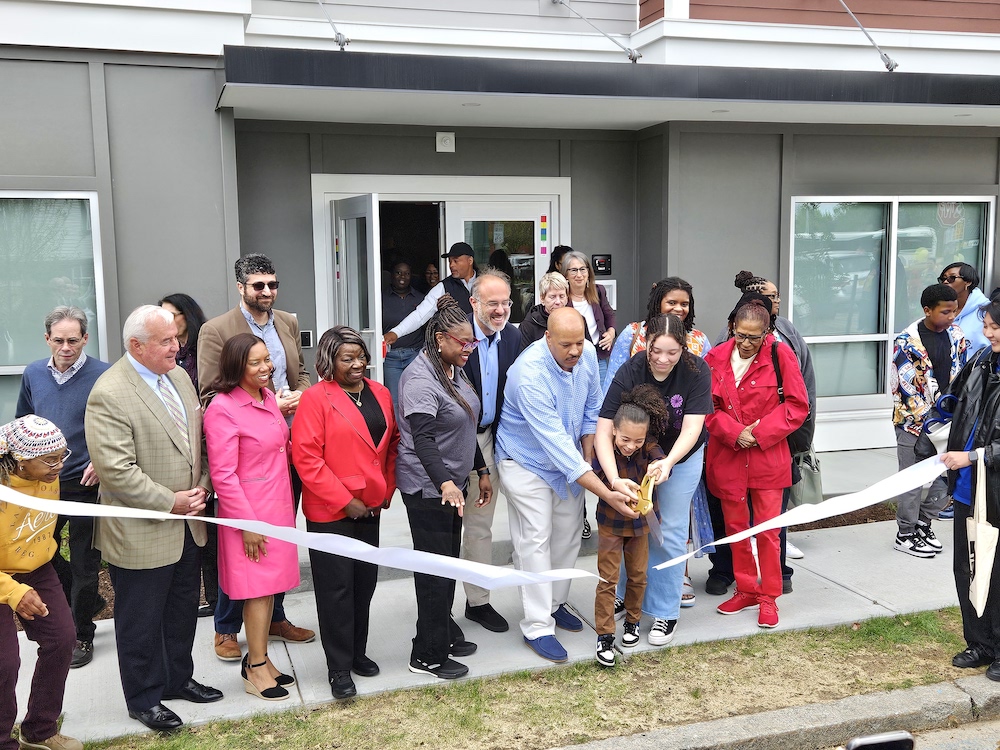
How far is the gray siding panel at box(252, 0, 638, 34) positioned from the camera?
312 inches

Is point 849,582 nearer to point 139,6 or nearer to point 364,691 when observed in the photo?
point 364,691

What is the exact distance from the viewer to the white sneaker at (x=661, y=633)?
482 cm

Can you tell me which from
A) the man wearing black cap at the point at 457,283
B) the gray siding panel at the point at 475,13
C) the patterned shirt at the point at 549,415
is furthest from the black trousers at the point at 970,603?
the gray siding panel at the point at 475,13

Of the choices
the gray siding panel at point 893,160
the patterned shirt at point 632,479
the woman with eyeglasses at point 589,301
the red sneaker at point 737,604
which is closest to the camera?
the patterned shirt at point 632,479

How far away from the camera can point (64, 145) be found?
6.63m

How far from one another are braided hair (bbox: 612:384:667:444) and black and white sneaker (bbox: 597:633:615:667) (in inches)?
41.0

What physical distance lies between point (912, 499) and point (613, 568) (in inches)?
112

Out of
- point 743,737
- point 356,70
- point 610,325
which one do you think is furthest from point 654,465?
point 356,70

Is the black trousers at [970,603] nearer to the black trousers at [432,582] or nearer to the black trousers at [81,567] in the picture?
the black trousers at [432,582]

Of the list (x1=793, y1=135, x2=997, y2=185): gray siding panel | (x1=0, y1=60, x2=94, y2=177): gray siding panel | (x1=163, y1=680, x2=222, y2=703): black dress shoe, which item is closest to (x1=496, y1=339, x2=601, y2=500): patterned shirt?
(x1=163, y1=680, x2=222, y2=703): black dress shoe

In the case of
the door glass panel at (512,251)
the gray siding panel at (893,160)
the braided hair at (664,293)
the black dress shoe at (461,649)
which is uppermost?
the gray siding panel at (893,160)

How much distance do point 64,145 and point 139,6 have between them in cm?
117

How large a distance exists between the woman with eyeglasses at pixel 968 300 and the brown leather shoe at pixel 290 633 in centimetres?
517

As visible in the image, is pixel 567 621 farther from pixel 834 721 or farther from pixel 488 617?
pixel 834 721
